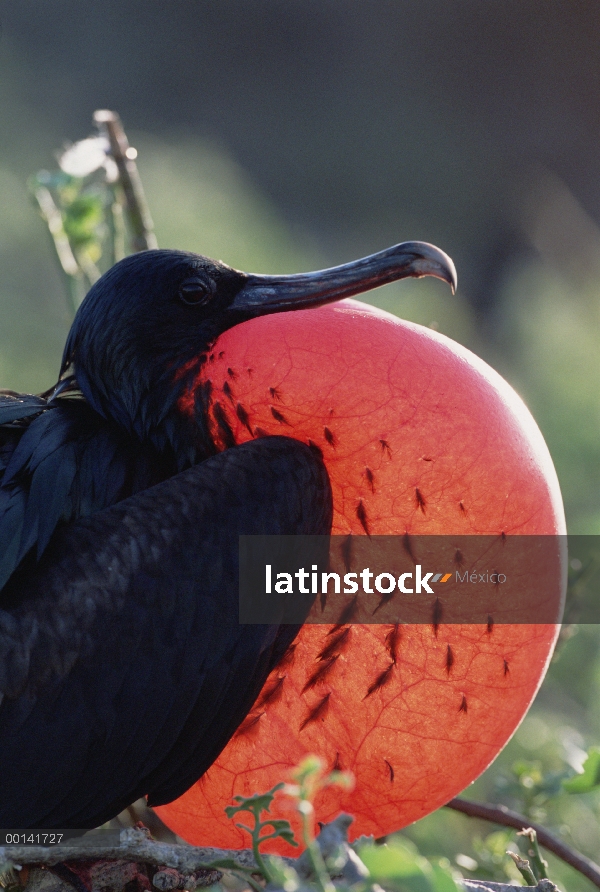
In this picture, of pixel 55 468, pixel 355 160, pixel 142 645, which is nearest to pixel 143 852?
pixel 142 645

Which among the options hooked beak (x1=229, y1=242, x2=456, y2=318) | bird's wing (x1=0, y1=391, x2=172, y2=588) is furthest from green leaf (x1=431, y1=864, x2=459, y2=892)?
hooked beak (x1=229, y1=242, x2=456, y2=318)

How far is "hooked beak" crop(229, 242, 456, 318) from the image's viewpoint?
1.28 m

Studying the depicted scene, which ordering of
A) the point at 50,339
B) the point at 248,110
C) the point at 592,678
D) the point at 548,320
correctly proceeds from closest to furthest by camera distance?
the point at 592,678
the point at 548,320
the point at 50,339
the point at 248,110

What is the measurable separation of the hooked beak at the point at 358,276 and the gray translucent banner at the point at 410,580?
0.33 metres

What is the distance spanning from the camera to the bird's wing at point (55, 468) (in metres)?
1.20

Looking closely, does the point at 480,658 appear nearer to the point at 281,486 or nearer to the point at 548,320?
the point at 281,486

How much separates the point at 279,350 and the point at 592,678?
1621 millimetres

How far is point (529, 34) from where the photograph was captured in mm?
7996

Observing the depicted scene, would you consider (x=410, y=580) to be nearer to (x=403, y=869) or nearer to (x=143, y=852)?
(x=143, y=852)

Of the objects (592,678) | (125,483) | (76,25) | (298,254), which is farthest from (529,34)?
(125,483)

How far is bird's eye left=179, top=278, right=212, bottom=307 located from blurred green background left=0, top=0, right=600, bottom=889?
5.68ft

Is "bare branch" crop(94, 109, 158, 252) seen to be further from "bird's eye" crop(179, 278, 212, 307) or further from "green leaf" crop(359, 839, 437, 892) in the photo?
"green leaf" crop(359, 839, 437, 892)

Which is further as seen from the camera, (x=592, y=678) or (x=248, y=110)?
(x=248, y=110)

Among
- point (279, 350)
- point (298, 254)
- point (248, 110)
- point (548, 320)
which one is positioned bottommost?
point (279, 350)
